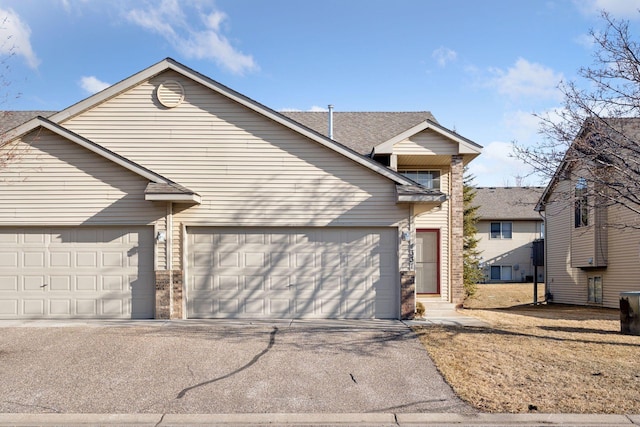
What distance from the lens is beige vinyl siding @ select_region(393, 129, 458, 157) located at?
1792cm

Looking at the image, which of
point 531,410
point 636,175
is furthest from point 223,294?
point 636,175

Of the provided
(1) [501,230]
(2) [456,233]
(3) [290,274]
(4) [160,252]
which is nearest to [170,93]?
(4) [160,252]

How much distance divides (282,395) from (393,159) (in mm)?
10581

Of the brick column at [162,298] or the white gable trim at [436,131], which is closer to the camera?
the brick column at [162,298]

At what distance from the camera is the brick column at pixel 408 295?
14969mm

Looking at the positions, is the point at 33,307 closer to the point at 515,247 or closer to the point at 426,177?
the point at 426,177

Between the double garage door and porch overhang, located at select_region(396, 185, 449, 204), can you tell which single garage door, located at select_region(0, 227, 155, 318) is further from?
porch overhang, located at select_region(396, 185, 449, 204)

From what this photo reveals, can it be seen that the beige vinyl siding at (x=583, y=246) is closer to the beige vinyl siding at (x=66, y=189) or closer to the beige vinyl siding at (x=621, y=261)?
the beige vinyl siding at (x=621, y=261)

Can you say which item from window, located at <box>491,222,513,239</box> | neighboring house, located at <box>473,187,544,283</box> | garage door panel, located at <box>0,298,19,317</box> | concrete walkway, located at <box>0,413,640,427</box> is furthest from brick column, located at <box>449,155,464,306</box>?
window, located at <box>491,222,513,239</box>

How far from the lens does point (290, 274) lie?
15.2 meters

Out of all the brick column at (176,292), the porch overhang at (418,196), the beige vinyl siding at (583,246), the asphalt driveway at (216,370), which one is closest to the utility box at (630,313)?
the porch overhang at (418,196)

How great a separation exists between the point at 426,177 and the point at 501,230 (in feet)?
80.3

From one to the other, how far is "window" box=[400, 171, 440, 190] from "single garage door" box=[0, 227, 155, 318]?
8.68 metres

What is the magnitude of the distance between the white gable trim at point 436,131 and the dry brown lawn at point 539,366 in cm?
551
